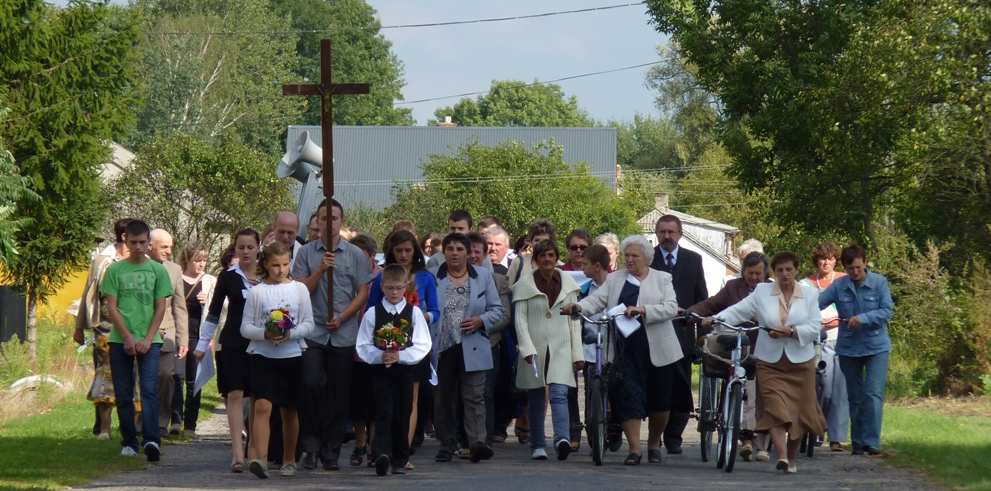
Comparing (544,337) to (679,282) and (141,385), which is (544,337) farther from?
(141,385)

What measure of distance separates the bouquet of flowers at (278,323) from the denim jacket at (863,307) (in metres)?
5.36

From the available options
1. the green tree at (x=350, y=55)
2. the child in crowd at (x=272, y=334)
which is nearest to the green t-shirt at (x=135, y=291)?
the child in crowd at (x=272, y=334)

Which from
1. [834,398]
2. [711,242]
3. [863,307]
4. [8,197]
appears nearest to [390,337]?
[834,398]

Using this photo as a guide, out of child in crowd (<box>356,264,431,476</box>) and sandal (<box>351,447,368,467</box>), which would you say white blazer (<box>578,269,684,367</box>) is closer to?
child in crowd (<box>356,264,431,476</box>)

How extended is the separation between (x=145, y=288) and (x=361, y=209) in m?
53.9

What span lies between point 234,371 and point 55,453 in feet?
7.00

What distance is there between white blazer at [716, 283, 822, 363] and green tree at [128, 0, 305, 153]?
2594 inches

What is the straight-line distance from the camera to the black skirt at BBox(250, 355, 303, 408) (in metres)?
12.0

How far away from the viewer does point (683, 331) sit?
46.7 feet

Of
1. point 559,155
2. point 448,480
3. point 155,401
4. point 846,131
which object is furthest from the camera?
point 559,155

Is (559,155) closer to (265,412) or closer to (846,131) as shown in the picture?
(846,131)

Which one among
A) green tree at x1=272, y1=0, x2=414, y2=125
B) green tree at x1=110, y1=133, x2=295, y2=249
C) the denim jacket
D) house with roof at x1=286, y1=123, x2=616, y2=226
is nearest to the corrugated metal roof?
house with roof at x1=286, y1=123, x2=616, y2=226

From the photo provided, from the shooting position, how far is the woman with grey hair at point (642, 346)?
13195mm

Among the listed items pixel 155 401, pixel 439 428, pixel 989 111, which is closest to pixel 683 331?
pixel 439 428
